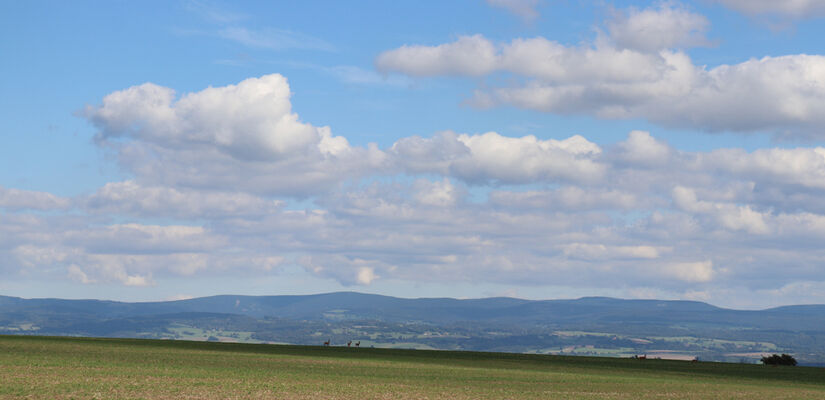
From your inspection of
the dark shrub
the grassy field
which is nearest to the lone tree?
the dark shrub

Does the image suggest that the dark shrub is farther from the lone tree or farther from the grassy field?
the grassy field

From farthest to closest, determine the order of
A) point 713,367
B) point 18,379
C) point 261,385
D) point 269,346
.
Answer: point 269,346 < point 713,367 < point 261,385 < point 18,379

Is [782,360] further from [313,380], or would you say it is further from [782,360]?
[313,380]

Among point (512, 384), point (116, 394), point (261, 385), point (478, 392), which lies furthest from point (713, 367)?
point (116, 394)

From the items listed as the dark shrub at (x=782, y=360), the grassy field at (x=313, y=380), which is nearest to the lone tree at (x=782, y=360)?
the dark shrub at (x=782, y=360)

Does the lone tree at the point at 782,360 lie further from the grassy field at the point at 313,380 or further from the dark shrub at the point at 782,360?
the grassy field at the point at 313,380

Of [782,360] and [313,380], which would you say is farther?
[782,360]

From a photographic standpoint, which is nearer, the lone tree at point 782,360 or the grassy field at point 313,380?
the grassy field at point 313,380

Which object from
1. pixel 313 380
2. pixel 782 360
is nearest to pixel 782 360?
pixel 782 360

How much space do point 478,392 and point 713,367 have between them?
226ft

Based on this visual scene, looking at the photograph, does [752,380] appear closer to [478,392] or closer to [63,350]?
[478,392]

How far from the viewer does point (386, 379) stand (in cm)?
6856

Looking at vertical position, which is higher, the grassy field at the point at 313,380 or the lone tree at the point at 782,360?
the lone tree at the point at 782,360

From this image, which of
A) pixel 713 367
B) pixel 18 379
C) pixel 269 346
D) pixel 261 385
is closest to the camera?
pixel 18 379
